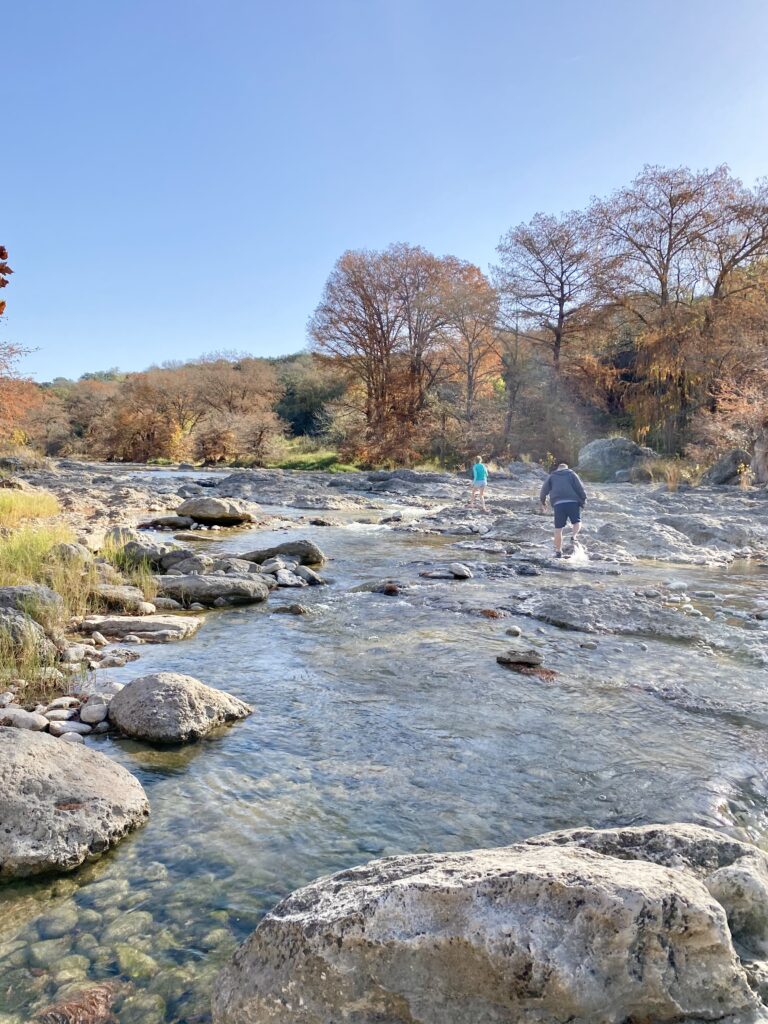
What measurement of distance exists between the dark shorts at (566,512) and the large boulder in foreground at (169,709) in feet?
27.8

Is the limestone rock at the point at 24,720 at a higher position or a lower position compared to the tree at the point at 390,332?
lower

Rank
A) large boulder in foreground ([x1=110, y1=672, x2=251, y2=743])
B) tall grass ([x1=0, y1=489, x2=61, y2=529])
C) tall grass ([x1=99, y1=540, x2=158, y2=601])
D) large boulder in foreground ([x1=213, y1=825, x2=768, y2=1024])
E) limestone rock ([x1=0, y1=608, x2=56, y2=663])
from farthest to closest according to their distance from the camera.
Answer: tall grass ([x1=0, y1=489, x2=61, y2=529]), tall grass ([x1=99, y1=540, x2=158, y2=601]), limestone rock ([x1=0, y1=608, x2=56, y2=663]), large boulder in foreground ([x1=110, y1=672, x2=251, y2=743]), large boulder in foreground ([x1=213, y1=825, x2=768, y2=1024])

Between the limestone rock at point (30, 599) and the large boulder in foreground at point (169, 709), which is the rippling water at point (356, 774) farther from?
the limestone rock at point (30, 599)

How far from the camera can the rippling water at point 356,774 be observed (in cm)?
261

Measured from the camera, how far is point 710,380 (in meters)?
30.4

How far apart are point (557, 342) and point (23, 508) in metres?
29.1

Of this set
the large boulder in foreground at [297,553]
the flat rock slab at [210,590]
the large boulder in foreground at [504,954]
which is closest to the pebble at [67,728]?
the large boulder in foreground at [504,954]

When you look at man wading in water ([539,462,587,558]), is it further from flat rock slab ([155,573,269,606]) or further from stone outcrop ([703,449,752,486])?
stone outcrop ([703,449,752,486])

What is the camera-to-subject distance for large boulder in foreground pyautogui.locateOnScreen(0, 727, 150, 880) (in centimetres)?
295

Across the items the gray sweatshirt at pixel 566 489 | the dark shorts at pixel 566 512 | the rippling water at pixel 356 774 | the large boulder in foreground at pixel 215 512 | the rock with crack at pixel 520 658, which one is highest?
the gray sweatshirt at pixel 566 489

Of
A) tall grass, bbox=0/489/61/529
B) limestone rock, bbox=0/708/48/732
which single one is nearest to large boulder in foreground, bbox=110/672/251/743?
limestone rock, bbox=0/708/48/732

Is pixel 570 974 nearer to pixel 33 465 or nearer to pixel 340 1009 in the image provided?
pixel 340 1009

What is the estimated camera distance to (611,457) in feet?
→ 98.6

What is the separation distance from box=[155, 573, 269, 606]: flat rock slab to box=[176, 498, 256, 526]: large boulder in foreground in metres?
7.90
